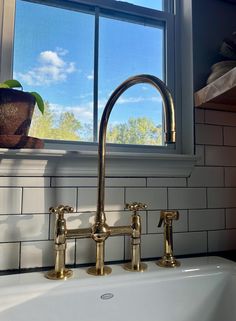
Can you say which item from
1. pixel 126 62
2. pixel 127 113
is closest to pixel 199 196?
pixel 127 113

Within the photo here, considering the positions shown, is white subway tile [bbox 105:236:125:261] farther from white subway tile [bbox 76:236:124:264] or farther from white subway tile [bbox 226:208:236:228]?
white subway tile [bbox 226:208:236:228]

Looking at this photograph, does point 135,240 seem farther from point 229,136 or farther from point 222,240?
point 229,136

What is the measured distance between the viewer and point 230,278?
771 mm

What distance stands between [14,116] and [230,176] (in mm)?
725

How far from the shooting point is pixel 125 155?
826 mm

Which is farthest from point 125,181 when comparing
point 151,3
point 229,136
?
point 151,3

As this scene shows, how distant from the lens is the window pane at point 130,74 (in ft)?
3.22

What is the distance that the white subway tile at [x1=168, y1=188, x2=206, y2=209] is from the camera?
3.00ft

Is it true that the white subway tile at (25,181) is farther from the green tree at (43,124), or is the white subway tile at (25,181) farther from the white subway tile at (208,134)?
the white subway tile at (208,134)

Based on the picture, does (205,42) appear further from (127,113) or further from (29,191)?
(29,191)

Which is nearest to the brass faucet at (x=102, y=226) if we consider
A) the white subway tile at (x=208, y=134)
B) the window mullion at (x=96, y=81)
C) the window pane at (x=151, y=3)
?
the window mullion at (x=96, y=81)

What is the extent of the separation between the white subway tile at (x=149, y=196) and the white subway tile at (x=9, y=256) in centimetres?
34

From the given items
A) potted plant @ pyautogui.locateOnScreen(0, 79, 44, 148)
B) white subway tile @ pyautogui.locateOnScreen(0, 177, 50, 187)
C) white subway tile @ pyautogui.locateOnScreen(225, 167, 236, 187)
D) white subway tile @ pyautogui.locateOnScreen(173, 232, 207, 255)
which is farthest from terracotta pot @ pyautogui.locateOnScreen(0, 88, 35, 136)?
white subway tile @ pyautogui.locateOnScreen(225, 167, 236, 187)

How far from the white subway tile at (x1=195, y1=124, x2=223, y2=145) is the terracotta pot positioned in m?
0.55
